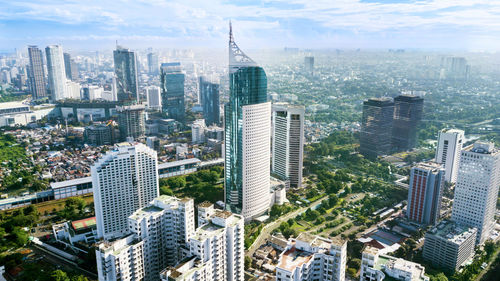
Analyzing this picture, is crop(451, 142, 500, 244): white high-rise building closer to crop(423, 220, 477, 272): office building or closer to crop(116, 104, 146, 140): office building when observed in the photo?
crop(423, 220, 477, 272): office building

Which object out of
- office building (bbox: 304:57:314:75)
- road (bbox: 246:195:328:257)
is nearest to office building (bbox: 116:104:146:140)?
road (bbox: 246:195:328:257)

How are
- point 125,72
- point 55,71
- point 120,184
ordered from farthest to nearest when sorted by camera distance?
point 55,71 < point 125,72 < point 120,184

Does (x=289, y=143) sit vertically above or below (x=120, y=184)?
above

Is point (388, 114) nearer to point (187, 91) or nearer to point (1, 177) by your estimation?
point (1, 177)

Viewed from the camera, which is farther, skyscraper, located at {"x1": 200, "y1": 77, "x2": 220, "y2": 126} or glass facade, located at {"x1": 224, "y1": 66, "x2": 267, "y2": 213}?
skyscraper, located at {"x1": 200, "y1": 77, "x2": 220, "y2": 126}

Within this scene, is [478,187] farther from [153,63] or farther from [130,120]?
[153,63]

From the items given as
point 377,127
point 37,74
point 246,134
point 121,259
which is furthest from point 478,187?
point 37,74
